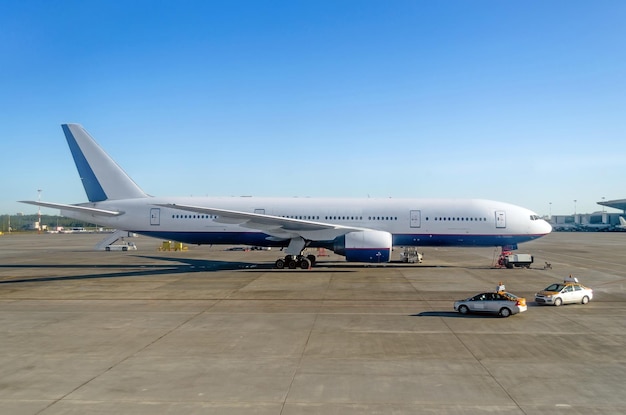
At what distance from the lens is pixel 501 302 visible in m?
18.5

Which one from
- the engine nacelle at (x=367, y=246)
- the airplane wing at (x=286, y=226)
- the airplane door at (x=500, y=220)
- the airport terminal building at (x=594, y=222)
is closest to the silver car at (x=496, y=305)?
the engine nacelle at (x=367, y=246)

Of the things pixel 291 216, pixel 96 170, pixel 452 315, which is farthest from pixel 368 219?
pixel 96 170

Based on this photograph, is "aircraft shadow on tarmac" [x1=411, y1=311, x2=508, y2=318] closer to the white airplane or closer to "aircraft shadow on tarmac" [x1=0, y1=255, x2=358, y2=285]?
"aircraft shadow on tarmac" [x1=0, y1=255, x2=358, y2=285]

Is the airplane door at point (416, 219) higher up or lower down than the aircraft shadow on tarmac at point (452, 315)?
higher up

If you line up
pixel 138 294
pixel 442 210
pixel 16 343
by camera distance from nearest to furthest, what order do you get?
1. pixel 16 343
2. pixel 138 294
3. pixel 442 210

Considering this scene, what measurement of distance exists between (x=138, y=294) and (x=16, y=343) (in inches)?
382

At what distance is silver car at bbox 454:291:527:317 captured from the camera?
18.5m

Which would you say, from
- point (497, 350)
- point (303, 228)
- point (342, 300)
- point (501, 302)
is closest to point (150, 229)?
point (303, 228)

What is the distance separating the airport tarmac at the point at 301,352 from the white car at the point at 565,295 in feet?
2.01

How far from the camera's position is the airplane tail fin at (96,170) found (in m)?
37.0

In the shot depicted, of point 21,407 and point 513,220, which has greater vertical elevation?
point 513,220

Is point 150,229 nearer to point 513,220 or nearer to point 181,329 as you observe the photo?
point 181,329

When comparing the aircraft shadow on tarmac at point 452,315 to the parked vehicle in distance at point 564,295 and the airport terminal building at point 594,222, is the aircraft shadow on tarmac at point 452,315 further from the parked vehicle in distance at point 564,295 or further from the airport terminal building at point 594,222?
the airport terminal building at point 594,222

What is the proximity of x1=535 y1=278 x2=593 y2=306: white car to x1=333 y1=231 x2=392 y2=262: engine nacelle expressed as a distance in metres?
12.7
